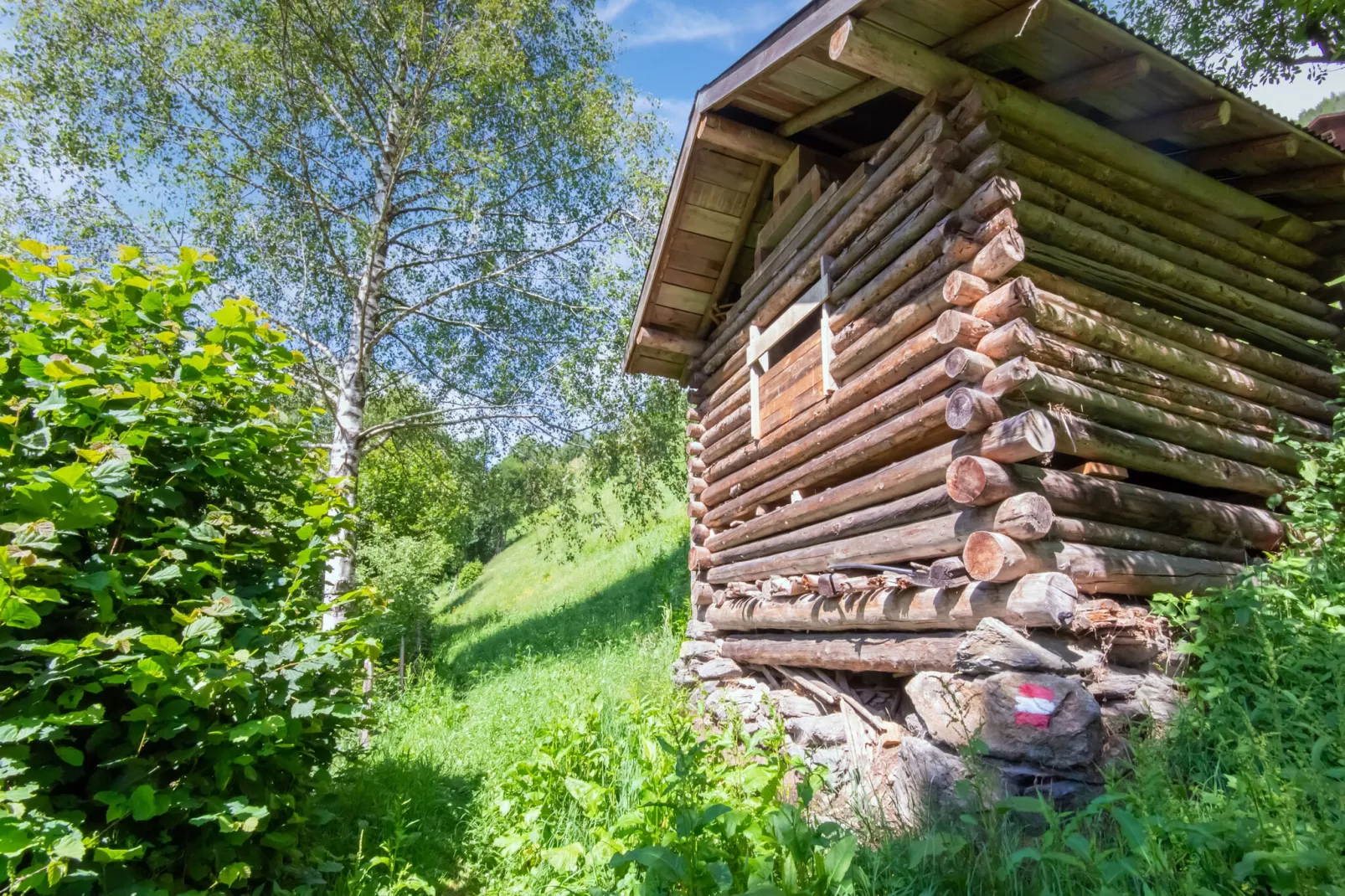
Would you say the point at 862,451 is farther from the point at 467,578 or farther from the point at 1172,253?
the point at 467,578

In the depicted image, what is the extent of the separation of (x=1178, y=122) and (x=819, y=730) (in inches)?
203

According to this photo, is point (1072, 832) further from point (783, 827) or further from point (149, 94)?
point (149, 94)

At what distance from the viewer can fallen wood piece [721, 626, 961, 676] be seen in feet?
14.0

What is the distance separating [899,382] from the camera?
5.06 m

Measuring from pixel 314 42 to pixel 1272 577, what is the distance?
1230 cm

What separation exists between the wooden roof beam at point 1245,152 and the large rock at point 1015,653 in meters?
4.28

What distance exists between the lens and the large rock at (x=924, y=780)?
3.52 metres

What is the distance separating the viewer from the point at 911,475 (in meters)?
4.68

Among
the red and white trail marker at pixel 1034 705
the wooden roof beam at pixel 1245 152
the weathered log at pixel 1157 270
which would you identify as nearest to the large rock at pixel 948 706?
the red and white trail marker at pixel 1034 705

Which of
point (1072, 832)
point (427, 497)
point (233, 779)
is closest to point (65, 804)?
point (233, 779)

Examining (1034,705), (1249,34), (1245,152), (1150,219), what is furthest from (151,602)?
(1249,34)

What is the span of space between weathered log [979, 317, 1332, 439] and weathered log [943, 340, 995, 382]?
56 mm

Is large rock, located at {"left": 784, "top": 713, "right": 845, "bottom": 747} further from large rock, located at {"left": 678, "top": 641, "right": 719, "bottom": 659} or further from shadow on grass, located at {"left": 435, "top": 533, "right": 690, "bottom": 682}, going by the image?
shadow on grass, located at {"left": 435, "top": 533, "right": 690, "bottom": 682}

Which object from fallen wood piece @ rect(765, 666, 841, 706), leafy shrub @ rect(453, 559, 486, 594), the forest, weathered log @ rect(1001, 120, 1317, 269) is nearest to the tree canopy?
the forest
